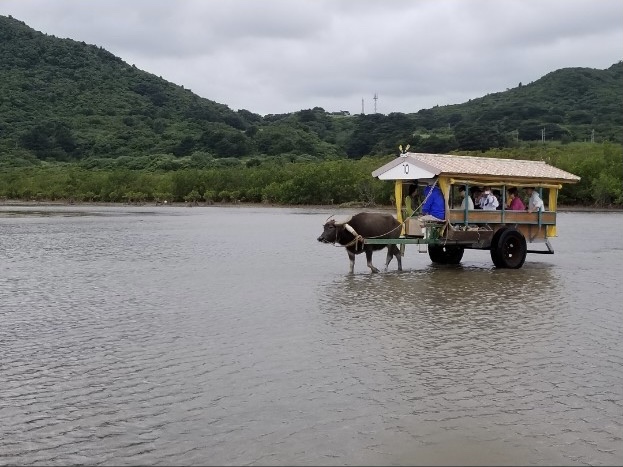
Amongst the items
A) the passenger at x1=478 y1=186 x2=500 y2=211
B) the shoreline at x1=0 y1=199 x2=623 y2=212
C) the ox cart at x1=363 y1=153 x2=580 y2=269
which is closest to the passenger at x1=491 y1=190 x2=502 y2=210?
the ox cart at x1=363 y1=153 x2=580 y2=269

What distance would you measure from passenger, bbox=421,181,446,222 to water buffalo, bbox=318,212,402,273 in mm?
850

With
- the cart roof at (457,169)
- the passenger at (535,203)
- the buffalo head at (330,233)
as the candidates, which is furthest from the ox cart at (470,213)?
the buffalo head at (330,233)

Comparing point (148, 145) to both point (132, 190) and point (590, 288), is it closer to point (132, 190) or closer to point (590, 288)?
point (132, 190)

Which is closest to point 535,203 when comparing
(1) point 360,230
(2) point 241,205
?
(1) point 360,230

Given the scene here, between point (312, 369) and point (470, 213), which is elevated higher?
point (470, 213)

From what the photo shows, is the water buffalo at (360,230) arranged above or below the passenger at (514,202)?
below

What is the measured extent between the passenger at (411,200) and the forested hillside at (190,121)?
73531 mm

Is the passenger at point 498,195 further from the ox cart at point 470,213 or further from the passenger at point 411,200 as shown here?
the passenger at point 411,200

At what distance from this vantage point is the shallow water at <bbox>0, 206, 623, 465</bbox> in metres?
5.87

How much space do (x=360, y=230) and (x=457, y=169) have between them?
2717mm

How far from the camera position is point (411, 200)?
1761cm

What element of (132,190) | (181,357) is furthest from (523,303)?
(132,190)

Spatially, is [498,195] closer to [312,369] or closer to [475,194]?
[475,194]

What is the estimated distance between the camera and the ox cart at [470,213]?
16.7 m
